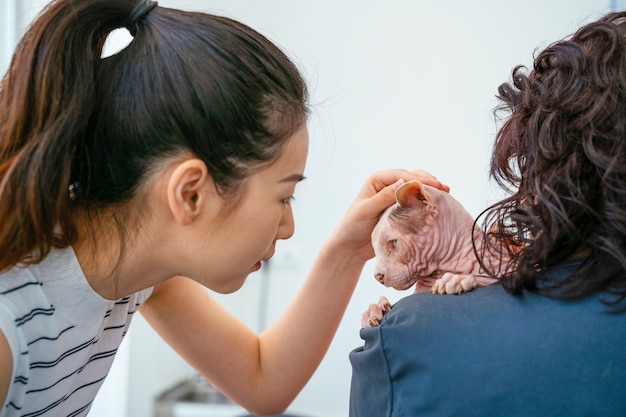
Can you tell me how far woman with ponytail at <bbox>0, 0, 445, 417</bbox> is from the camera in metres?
0.90

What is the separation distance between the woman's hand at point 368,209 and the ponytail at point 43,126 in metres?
0.51

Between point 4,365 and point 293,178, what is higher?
point 293,178

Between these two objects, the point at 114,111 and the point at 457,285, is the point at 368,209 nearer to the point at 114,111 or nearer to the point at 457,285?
the point at 457,285

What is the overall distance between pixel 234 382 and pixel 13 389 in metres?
0.48

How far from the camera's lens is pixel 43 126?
902mm

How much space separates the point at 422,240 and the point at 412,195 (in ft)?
0.27

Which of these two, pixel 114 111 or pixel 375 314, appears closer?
pixel 114 111

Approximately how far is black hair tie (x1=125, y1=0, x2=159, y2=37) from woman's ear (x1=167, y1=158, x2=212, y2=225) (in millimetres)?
231

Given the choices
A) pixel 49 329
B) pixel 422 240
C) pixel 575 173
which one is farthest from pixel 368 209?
pixel 49 329

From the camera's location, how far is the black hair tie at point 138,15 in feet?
3.29

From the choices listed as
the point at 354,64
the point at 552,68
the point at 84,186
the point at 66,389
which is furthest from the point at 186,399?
the point at 552,68

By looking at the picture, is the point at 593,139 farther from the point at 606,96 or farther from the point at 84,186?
the point at 84,186

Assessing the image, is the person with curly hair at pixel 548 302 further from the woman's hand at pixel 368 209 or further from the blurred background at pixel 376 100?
the blurred background at pixel 376 100

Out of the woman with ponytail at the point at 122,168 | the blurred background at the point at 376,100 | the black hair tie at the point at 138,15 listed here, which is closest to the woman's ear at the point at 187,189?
the woman with ponytail at the point at 122,168
